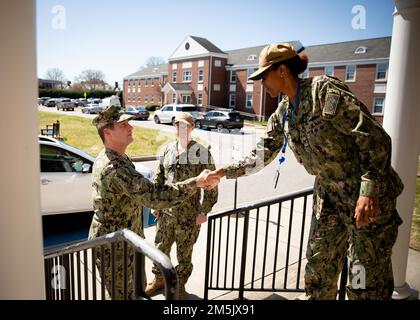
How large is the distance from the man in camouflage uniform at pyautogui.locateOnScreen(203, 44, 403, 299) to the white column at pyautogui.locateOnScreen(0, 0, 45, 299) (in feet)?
4.60

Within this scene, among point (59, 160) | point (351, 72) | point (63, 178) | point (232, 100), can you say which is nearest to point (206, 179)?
point (63, 178)

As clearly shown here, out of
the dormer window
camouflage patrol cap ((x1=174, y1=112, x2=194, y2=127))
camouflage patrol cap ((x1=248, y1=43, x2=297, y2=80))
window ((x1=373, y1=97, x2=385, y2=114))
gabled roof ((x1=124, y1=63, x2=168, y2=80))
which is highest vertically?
the dormer window

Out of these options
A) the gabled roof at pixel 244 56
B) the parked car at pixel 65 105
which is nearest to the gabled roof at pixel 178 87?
the gabled roof at pixel 244 56

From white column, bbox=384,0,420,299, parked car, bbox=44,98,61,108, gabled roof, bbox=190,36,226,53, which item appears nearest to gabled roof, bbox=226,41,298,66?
gabled roof, bbox=190,36,226,53

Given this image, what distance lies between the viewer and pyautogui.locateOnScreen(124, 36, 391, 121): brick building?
34.2 metres

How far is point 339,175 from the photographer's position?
210 cm

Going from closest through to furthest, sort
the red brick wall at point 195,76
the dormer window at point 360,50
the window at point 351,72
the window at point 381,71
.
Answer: the window at point 381,71, the window at point 351,72, the dormer window at point 360,50, the red brick wall at point 195,76

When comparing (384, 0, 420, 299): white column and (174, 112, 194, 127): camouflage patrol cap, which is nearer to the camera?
(384, 0, 420, 299): white column

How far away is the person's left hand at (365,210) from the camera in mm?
1862

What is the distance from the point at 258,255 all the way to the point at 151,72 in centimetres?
5070

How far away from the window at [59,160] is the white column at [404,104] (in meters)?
4.77

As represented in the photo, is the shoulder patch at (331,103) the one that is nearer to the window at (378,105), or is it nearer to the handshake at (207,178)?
the handshake at (207,178)

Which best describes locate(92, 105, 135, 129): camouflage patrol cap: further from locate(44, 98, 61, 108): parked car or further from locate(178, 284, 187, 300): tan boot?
locate(44, 98, 61, 108): parked car
